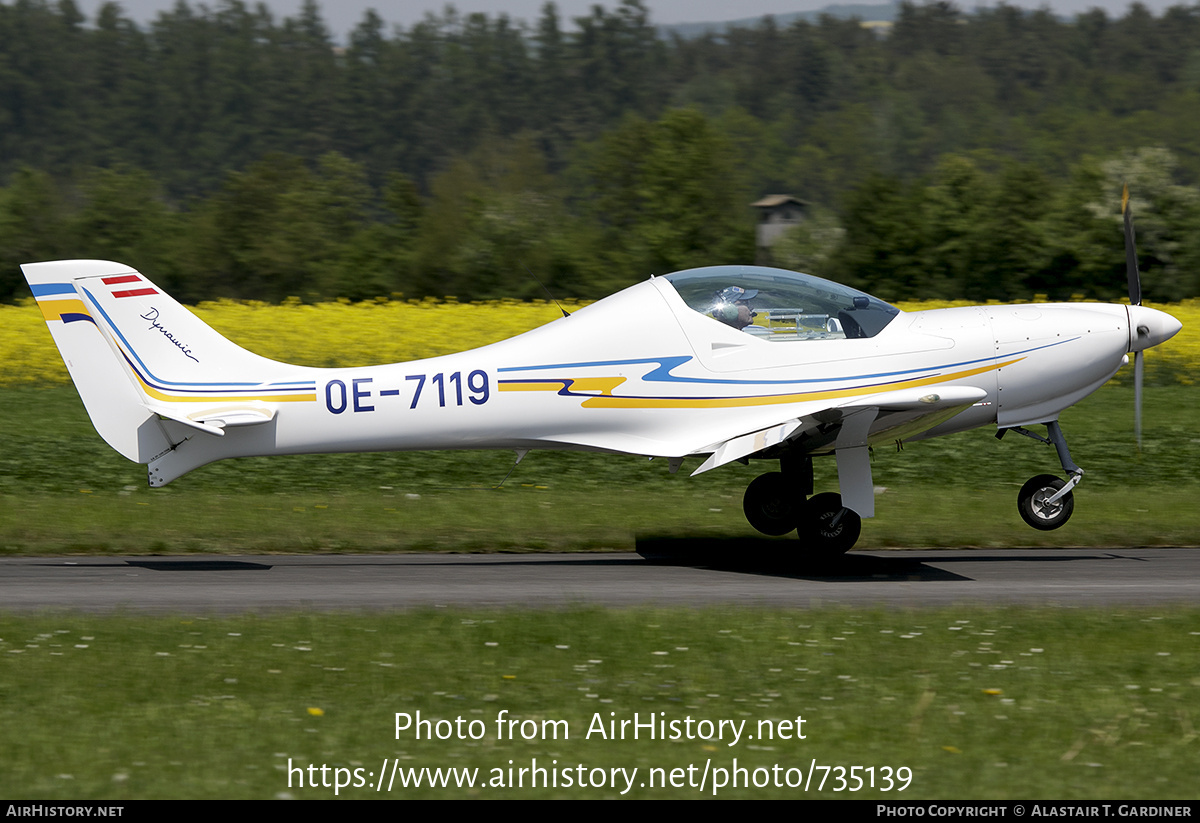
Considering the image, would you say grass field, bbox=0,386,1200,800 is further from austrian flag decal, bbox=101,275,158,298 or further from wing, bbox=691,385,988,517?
austrian flag decal, bbox=101,275,158,298

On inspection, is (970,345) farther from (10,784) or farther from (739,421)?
(10,784)

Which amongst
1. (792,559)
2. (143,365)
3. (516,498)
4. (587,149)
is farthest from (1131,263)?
(587,149)

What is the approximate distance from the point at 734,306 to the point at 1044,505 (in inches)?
134

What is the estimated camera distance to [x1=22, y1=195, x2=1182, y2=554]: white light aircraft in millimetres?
10984

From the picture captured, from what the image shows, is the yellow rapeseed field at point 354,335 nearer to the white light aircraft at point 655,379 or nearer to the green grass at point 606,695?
the white light aircraft at point 655,379

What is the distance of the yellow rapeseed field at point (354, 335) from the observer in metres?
24.7

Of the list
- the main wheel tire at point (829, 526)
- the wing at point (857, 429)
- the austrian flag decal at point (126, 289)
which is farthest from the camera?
the main wheel tire at point (829, 526)

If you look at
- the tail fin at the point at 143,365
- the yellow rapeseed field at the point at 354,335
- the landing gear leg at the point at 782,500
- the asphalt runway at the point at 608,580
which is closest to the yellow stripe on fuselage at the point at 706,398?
the landing gear leg at the point at 782,500

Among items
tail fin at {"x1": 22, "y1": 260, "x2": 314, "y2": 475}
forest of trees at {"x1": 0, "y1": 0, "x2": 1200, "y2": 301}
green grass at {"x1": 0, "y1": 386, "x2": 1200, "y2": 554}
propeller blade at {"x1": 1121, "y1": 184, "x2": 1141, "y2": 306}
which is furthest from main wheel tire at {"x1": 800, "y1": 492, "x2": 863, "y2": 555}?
forest of trees at {"x1": 0, "y1": 0, "x2": 1200, "y2": 301}

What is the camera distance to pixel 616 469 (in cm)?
1705

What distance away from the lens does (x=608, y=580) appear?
10.9 m

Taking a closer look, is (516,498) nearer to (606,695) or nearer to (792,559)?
(792,559)

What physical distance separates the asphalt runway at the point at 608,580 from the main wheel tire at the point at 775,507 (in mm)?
224

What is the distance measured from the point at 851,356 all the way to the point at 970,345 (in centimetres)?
109
